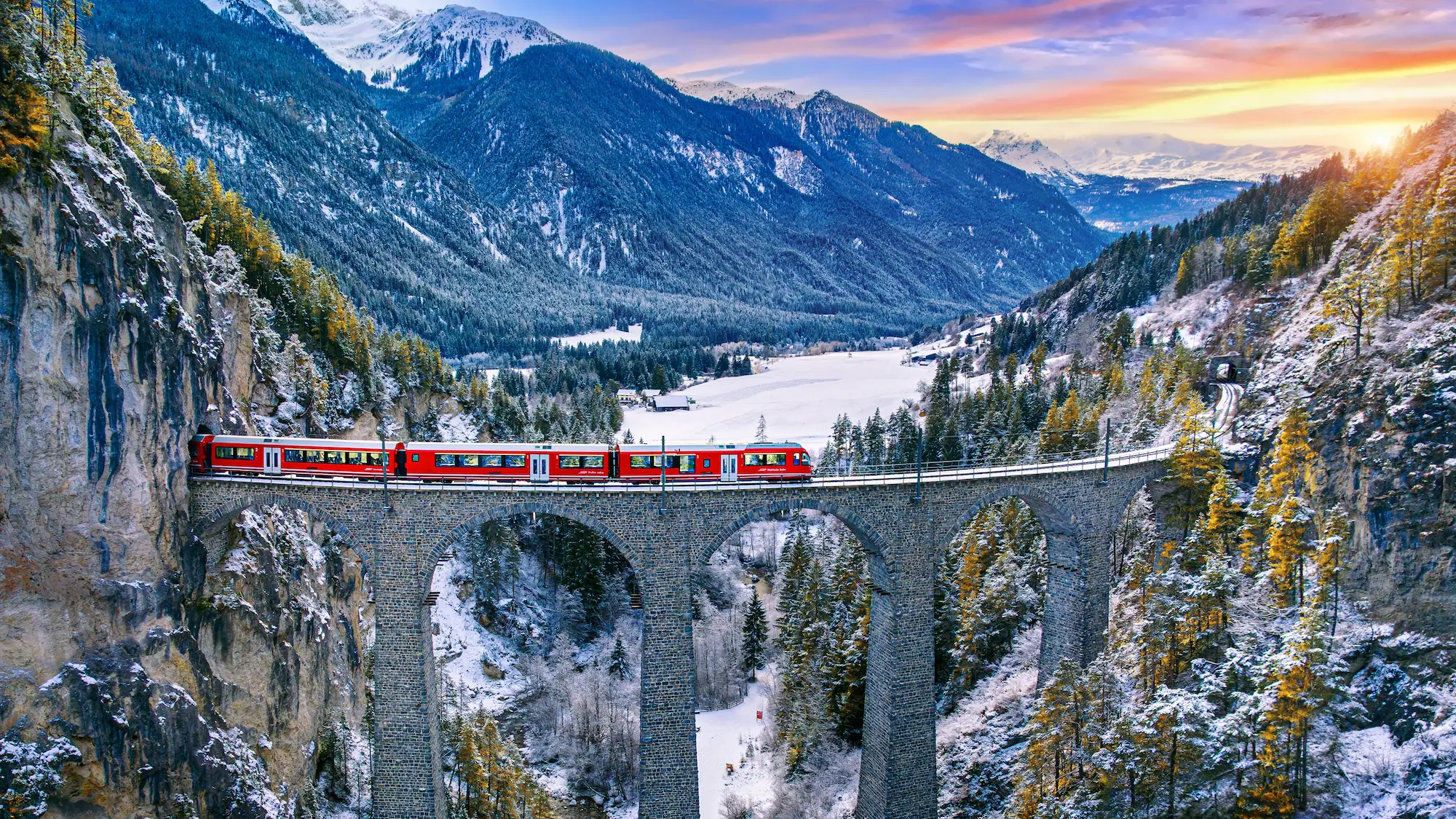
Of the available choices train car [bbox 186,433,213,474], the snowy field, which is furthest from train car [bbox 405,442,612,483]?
the snowy field

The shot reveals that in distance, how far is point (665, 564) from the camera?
41594 millimetres

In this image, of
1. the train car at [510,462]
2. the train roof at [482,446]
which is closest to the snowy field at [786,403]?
the train roof at [482,446]

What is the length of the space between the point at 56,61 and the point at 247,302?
19.6m

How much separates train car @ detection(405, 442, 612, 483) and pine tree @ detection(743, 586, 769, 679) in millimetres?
36237

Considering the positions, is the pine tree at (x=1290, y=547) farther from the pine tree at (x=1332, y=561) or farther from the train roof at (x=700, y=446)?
the train roof at (x=700, y=446)

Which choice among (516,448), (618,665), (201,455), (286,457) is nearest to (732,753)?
(618,665)

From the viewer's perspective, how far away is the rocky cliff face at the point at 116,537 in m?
33.7

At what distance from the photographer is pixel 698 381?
17712 cm

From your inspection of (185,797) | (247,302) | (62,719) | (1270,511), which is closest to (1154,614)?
(1270,511)

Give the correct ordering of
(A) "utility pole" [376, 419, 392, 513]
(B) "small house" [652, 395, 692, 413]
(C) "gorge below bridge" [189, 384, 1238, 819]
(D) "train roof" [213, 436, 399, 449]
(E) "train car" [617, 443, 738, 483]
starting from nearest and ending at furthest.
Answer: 1. (A) "utility pole" [376, 419, 392, 513]
2. (C) "gorge below bridge" [189, 384, 1238, 819]
3. (D) "train roof" [213, 436, 399, 449]
4. (E) "train car" [617, 443, 738, 483]
5. (B) "small house" [652, 395, 692, 413]

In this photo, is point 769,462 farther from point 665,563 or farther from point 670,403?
point 670,403

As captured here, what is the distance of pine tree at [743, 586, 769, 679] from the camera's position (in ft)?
243

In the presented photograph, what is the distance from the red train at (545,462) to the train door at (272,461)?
16 centimetres

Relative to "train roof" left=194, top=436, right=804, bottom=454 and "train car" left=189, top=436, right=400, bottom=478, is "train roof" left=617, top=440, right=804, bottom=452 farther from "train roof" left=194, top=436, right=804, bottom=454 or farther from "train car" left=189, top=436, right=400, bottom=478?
"train car" left=189, top=436, right=400, bottom=478
